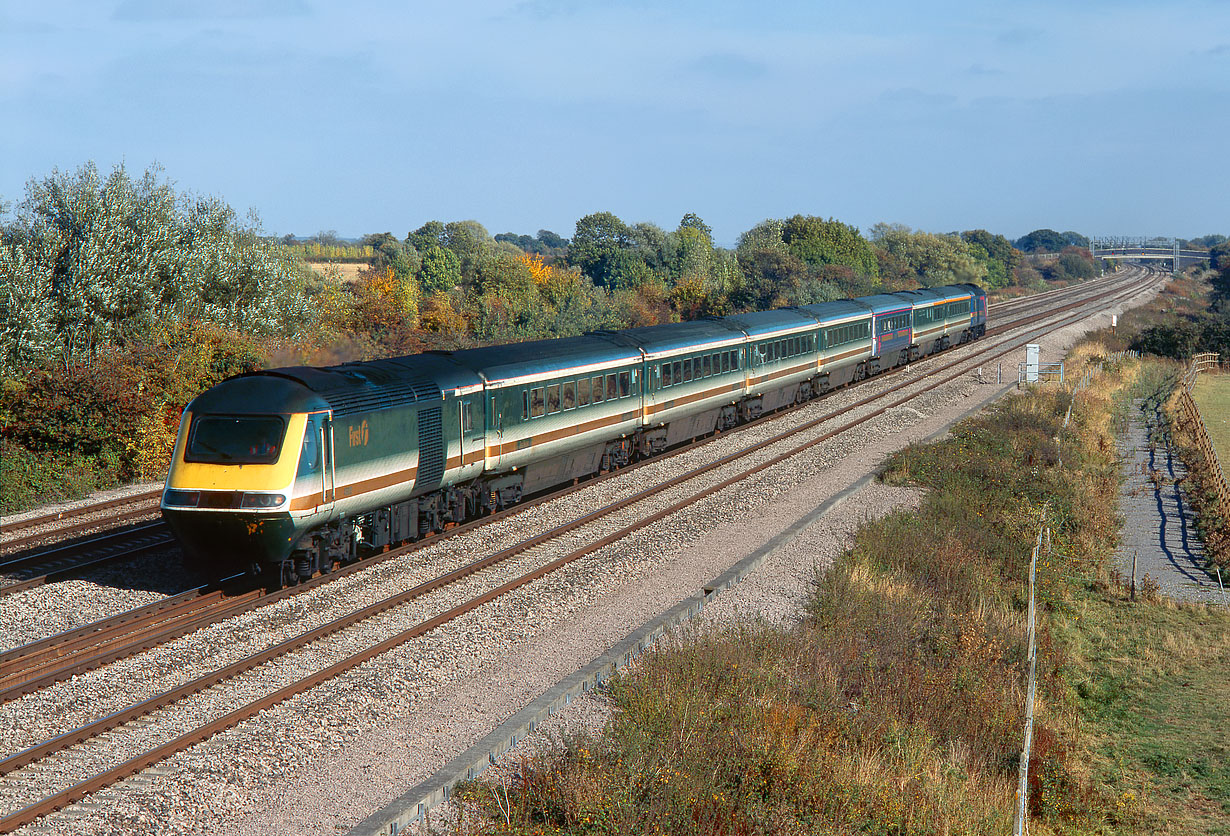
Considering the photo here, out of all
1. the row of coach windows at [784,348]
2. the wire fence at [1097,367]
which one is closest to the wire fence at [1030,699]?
the row of coach windows at [784,348]

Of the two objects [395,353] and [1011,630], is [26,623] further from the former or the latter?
[395,353]

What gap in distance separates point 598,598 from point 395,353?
72.7ft

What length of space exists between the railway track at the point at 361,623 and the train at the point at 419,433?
5.01ft

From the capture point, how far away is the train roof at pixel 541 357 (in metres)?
20.4

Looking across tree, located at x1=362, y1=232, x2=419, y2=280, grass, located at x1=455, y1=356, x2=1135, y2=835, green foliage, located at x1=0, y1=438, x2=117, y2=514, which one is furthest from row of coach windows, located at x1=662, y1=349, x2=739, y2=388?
tree, located at x1=362, y1=232, x2=419, y2=280

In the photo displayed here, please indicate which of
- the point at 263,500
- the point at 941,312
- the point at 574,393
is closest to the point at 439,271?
the point at 941,312

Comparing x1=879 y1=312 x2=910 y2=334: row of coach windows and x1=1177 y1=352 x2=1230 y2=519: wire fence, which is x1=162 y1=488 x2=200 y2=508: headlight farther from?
x1=879 y1=312 x2=910 y2=334: row of coach windows

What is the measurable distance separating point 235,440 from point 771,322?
2230cm

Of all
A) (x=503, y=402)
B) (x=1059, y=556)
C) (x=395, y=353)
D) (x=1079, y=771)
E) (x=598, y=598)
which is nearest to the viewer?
(x=1079, y=771)

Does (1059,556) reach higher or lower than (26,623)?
lower

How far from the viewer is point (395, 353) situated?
3644 centimetres

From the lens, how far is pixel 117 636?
13.9 meters

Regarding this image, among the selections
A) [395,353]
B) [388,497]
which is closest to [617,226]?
[395,353]

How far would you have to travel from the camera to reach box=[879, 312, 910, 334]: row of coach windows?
44469mm
